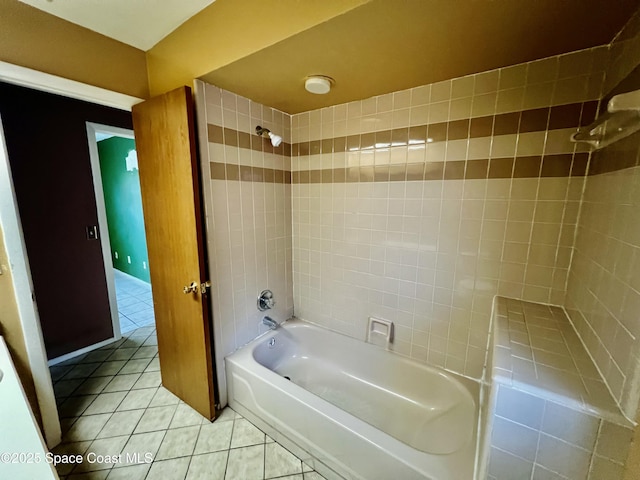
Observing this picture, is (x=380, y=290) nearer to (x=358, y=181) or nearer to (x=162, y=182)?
(x=358, y=181)

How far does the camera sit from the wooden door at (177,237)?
1371mm

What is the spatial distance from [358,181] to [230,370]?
1.57 meters

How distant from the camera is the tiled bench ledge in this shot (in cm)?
66

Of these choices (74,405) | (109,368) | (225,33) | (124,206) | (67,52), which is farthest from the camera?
(124,206)

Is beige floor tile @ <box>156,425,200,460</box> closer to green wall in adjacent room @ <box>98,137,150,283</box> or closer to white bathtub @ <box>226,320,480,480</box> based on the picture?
white bathtub @ <box>226,320,480,480</box>

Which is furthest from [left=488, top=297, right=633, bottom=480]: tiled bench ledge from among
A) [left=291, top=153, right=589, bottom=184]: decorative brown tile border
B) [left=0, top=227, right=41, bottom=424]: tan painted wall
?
[left=0, top=227, right=41, bottom=424]: tan painted wall

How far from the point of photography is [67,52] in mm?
1277

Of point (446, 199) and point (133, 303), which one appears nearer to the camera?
point (446, 199)

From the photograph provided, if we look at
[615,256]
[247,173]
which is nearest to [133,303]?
[247,173]

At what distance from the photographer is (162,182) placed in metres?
1.50

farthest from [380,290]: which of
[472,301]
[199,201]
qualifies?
[199,201]

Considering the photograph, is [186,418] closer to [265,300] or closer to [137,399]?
[137,399]

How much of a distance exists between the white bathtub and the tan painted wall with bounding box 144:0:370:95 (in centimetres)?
173

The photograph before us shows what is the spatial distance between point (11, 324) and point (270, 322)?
1.42m
